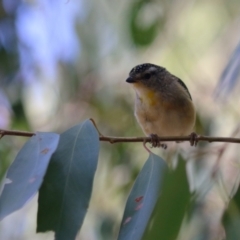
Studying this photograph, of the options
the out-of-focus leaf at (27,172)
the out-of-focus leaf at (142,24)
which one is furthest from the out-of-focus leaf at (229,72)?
the out-of-focus leaf at (142,24)

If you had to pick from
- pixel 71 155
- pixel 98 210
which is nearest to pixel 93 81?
pixel 98 210

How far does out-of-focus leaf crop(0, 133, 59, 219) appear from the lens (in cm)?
120

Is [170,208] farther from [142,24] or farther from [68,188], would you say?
[142,24]

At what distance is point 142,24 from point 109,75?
0.93m

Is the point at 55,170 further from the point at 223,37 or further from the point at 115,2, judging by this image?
the point at 223,37

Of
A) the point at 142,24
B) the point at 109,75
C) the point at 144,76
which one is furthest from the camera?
the point at 109,75

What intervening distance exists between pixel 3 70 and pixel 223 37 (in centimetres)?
184

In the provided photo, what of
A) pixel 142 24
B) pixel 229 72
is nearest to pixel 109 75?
pixel 142 24

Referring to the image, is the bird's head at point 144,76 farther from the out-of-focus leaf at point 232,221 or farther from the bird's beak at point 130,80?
the out-of-focus leaf at point 232,221

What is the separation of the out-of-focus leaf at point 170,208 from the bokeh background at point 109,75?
105 cm

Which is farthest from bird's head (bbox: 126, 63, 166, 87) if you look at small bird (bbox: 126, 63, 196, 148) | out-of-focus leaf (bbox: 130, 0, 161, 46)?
out-of-focus leaf (bbox: 130, 0, 161, 46)

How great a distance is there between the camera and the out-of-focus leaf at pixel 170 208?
4.18 ft

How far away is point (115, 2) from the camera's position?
362 cm

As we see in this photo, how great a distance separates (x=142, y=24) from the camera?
98.7 inches
